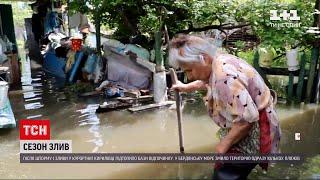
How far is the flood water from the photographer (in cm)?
471

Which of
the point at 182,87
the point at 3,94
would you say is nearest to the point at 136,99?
the point at 3,94

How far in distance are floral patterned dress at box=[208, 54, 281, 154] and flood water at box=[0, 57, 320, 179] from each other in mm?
1542

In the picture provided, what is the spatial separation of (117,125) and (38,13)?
915 centimetres

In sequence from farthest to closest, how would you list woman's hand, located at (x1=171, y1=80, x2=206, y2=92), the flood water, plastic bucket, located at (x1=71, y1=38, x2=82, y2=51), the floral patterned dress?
plastic bucket, located at (x1=71, y1=38, x2=82, y2=51)
the flood water
woman's hand, located at (x1=171, y1=80, x2=206, y2=92)
the floral patterned dress

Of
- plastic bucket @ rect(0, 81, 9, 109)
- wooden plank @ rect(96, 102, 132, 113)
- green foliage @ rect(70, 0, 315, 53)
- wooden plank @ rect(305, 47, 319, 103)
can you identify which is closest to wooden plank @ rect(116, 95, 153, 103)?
wooden plank @ rect(96, 102, 132, 113)

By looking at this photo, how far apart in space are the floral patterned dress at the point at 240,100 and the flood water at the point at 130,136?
154cm

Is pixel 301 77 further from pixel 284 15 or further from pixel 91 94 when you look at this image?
pixel 91 94

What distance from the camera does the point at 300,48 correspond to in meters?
7.96

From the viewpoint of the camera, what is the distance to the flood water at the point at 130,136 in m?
4.71

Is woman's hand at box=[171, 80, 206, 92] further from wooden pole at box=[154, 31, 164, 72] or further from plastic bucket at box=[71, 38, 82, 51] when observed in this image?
plastic bucket at box=[71, 38, 82, 51]

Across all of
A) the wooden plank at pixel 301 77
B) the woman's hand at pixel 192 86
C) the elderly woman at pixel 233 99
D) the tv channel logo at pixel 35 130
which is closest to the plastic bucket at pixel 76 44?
the tv channel logo at pixel 35 130

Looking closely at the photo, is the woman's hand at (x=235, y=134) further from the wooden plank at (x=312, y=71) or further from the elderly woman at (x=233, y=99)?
the wooden plank at (x=312, y=71)

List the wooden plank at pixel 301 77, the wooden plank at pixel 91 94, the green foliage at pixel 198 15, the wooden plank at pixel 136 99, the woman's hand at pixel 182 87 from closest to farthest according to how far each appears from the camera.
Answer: the woman's hand at pixel 182 87 < the green foliage at pixel 198 15 < the wooden plank at pixel 301 77 < the wooden plank at pixel 136 99 < the wooden plank at pixel 91 94

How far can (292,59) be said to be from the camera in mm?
7527
